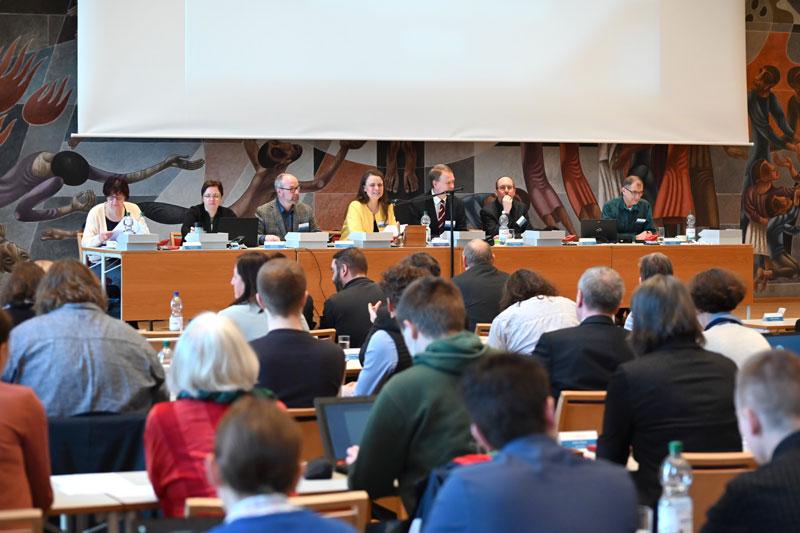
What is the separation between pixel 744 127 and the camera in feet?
38.0

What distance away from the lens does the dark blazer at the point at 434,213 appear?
31.7 ft

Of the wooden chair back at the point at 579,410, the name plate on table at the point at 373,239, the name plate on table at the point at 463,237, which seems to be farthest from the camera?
the name plate on table at the point at 463,237

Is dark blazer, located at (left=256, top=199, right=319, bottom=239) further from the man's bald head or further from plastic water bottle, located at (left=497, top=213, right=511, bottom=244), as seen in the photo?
the man's bald head

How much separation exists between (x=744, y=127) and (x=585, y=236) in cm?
324

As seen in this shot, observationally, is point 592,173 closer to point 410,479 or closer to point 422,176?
point 422,176

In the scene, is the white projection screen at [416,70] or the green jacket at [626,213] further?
the green jacket at [626,213]

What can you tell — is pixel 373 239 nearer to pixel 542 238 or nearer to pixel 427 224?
pixel 427 224

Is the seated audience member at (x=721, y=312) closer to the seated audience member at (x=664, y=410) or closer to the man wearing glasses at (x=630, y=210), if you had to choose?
the seated audience member at (x=664, y=410)

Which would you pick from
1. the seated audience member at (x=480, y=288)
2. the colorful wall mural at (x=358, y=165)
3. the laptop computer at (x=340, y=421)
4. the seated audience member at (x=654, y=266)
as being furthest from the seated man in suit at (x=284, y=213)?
the laptop computer at (x=340, y=421)

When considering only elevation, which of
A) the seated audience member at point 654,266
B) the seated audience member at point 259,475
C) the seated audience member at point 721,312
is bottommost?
the seated audience member at point 259,475

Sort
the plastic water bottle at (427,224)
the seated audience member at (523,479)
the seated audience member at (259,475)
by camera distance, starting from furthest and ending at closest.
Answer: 1. the plastic water bottle at (427,224)
2. the seated audience member at (523,479)
3. the seated audience member at (259,475)

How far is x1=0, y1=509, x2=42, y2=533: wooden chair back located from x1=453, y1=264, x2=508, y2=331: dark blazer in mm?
4281

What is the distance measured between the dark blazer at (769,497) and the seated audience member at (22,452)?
64.1 inches

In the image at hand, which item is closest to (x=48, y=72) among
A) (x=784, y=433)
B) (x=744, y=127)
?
(x=744, y=127)
